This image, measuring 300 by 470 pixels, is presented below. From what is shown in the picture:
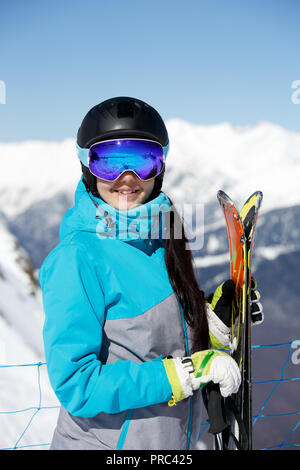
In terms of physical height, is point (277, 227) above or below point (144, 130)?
below

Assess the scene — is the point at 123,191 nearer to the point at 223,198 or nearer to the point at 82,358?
the point at 223,198

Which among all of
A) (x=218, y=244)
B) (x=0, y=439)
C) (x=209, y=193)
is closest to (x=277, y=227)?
(x=218, y=244)

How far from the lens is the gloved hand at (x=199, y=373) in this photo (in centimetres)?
134

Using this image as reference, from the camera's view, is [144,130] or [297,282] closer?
[144,130]

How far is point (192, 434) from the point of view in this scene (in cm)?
167

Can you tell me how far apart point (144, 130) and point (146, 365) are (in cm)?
104

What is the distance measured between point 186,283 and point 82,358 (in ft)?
2.08

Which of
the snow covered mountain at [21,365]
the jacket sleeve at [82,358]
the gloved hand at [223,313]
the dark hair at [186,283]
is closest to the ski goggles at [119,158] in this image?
the dark hair at [186,283]

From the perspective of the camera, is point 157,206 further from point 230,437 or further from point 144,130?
point 230,437

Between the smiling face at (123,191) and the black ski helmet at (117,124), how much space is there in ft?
0.23

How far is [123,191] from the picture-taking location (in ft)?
5.24

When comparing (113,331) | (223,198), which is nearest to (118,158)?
(223,198)
